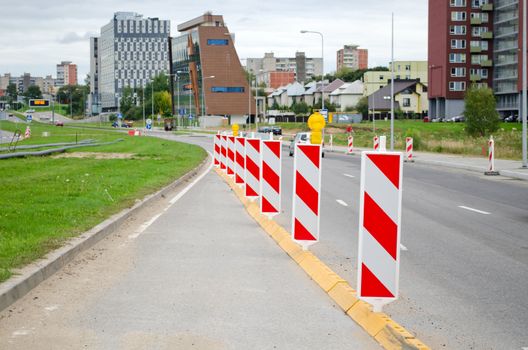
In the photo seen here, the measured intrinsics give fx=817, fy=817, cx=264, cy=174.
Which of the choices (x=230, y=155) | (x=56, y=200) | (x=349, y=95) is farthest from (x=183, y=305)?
(x=349, y=95)

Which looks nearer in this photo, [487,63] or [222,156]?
[222,156]

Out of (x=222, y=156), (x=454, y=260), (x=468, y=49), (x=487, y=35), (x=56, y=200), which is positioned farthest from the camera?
(x=487, y=35)

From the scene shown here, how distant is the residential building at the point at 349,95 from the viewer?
17675 cm

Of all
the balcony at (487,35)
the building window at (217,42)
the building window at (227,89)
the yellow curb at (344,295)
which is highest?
the building window at (217,42)

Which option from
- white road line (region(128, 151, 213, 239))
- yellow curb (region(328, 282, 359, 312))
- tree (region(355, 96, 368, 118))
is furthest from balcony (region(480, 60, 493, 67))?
yellow curb (region(328, 282, 359, 312))

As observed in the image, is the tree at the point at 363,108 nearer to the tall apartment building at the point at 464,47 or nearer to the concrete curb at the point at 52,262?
the tall apartment building at the point at 464,47

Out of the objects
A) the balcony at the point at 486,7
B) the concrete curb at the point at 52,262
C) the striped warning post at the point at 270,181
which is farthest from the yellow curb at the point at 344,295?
the balcony at the point at 486,7

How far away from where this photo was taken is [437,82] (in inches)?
4909

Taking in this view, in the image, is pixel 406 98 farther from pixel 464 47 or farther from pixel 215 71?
pixel 215 71

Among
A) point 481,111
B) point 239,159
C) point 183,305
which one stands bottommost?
point 183,305

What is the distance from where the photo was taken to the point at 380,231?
A: 6.94 metres

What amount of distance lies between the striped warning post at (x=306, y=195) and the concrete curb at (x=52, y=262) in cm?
282

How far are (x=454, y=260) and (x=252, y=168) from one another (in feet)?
22.1

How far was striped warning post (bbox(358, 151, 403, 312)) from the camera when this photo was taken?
686 centimetres
